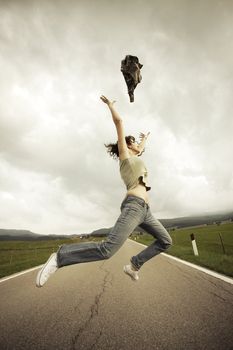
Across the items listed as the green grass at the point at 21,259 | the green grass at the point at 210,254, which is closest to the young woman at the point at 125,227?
the green grass at the point at 210,254

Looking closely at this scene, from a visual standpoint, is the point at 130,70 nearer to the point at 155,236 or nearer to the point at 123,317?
the point at 155,236

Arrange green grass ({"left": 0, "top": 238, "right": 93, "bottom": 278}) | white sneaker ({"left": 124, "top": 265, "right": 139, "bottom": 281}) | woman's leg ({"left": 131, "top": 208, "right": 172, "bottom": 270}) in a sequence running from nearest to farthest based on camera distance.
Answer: woman's leg ({"left": 131, "top": 208, "right": 172, "bottom": 270}) → white sneaker ({"left": 124, "top": 265, "right": 139, "bottom": 281}) → green grass ({"left": 0, "top": 238, "right": 93, "bottom": 278})

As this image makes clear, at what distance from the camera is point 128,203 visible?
3139 millimetres

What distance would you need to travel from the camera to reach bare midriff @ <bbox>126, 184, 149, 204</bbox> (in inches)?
127

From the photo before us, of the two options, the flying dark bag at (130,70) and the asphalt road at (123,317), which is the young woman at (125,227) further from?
the flying dark bag at (130,70)

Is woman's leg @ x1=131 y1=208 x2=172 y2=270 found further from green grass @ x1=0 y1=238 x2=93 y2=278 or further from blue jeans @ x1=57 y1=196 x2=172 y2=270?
green grass @ x1=0 y1=238 x2=93 y2=278

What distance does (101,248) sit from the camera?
2.89 metres

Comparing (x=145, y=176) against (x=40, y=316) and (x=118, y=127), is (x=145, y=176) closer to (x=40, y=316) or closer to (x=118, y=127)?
(x=118, y=127)

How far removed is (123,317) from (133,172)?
197 cm

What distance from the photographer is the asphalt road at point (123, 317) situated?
2.37 metres

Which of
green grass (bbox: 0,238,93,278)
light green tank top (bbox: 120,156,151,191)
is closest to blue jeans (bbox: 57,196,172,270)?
light green tank top (bbox: 120,156,151,191)

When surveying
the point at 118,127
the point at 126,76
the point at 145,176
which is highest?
the point at 126,76

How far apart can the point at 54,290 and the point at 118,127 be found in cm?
399

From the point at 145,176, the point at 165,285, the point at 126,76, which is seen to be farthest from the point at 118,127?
the point at 165,285
